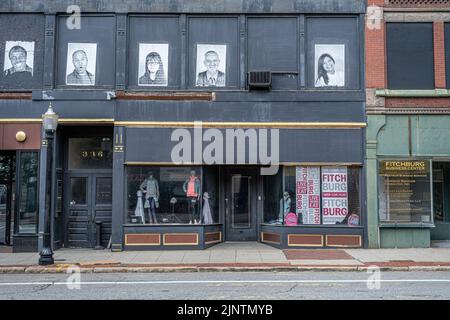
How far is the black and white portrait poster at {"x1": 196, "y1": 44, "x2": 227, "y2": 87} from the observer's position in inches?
642

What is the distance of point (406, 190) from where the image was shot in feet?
52.6

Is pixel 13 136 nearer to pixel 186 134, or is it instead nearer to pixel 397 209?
pixel 186 134

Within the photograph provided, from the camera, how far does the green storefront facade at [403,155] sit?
15.8 metres

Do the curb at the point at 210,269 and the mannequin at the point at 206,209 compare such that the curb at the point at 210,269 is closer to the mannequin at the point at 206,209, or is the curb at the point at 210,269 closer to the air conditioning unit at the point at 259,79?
the mannequin at the point at 206,209

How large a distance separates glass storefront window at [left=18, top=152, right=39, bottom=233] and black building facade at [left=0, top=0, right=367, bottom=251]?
0.03 meters

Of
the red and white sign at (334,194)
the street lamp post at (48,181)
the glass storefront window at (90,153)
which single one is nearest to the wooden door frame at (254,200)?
the red and white sign at (334,194)

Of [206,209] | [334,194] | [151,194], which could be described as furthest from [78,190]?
[334,194]

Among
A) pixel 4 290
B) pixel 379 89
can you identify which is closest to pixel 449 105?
pixel 379 89

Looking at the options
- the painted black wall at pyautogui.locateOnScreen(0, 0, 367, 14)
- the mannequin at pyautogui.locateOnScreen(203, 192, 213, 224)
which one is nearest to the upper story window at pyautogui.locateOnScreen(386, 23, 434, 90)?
the painted black wall at pyautogui.locateOnScreen(0, 0, 367, 14)

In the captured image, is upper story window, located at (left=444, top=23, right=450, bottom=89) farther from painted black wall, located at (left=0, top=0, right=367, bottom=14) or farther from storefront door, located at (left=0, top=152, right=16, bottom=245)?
storefront door, located at (left=0, top=152, right=16, bottom=245)

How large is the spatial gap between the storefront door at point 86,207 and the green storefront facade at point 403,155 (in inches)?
321

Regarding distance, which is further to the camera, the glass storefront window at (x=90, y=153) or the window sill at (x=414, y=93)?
the glass storefront window at (x=90, y=153)

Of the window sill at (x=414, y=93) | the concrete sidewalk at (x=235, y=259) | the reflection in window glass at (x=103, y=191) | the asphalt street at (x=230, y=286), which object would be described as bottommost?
the asphalt street at (x=230, y=286)

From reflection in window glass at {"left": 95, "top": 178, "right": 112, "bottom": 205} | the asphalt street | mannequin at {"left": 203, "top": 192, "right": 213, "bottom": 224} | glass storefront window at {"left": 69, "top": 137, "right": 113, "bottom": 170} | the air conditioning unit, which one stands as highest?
the air conditioning unit
